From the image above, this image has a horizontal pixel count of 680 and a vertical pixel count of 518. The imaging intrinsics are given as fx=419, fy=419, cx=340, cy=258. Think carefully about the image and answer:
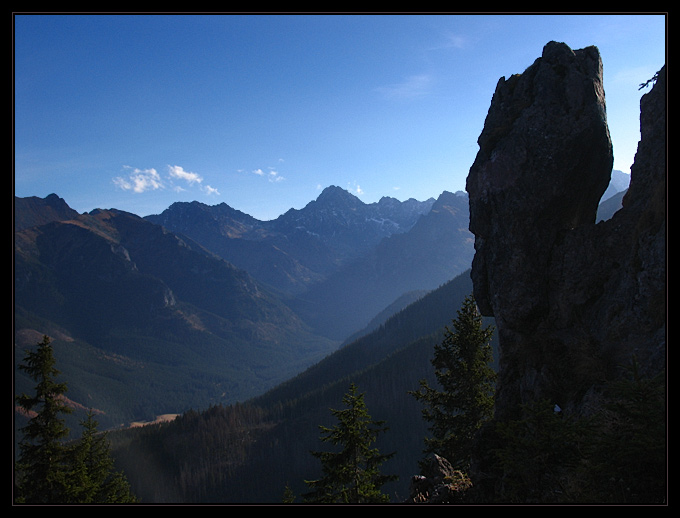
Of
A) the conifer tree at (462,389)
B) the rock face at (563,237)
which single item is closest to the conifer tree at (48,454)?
the conifer tree at (462,389)

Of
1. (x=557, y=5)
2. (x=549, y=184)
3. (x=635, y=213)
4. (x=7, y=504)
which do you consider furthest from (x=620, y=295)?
(x=7, y=504)

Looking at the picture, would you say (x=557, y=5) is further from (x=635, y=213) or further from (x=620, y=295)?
(x=620, y=295)

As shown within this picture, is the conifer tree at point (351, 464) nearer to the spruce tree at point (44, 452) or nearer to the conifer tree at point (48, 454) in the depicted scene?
the conifer tree at point (48, 454)

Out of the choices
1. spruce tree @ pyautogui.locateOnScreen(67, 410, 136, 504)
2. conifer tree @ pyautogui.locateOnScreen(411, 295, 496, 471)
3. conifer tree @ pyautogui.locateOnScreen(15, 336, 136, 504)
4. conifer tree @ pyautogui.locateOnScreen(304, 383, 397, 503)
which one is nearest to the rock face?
conifer tree @ pyautogui.locateOnScreen(411, 295, 496, 471)

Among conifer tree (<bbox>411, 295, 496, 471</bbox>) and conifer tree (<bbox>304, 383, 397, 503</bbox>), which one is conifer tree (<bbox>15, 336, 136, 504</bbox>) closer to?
conifer tree (<bbox>304, 383, 397, 503</bbox>)

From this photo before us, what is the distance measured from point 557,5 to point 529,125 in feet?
26.7

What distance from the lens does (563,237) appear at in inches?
787

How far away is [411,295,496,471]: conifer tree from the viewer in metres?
24.0

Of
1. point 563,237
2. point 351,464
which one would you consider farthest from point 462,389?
point 563,237

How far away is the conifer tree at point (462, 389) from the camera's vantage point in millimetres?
24000

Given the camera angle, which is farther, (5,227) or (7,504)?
(5,227)

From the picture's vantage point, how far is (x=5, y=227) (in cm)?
1327

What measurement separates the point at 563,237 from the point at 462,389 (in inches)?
423

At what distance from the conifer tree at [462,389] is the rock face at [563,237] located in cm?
281
